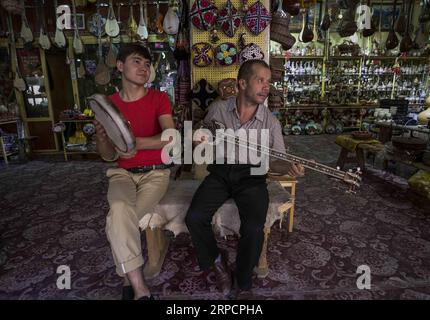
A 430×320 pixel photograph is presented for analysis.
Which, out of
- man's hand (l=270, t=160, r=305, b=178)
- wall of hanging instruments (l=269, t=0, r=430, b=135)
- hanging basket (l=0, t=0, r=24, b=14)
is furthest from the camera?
wall of hanging instruments (l=269, t=0, r=430, b=135)

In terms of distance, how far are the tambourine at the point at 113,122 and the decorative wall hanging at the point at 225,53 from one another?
1.44 metres

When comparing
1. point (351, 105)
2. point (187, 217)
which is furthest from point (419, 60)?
point (187, 217)

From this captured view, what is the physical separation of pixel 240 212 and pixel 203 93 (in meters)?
1.43

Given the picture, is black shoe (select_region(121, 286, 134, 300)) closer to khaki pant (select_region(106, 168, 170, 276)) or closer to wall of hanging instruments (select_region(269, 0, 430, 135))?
khaki pant (select_region(106, 168, 170, 276))

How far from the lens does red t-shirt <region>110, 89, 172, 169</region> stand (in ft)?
6.79

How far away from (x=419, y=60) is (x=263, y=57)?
7.80 metres

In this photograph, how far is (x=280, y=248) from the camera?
258cm

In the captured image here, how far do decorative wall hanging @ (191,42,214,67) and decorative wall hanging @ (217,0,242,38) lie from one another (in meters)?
0.23

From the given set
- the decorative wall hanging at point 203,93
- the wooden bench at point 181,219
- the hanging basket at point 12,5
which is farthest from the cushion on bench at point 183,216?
the hanging basket at point 12,5

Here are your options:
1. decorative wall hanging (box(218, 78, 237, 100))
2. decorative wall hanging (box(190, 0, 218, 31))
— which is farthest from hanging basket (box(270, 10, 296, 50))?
decorative wall hanging (box(218, 78, 237, 100))

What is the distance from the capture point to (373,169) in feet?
16.5

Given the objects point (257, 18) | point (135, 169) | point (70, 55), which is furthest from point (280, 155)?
point (70, 55)

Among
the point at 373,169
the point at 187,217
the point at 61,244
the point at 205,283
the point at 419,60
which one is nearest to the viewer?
the point at 187,217

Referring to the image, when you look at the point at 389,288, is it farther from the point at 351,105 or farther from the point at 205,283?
the point at 351,105
